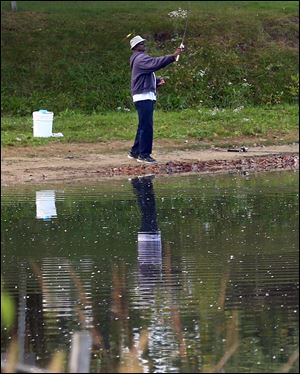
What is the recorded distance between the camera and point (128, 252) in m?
10.5

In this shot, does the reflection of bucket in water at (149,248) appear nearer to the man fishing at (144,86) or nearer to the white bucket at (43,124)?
the man fishing at (144,86)

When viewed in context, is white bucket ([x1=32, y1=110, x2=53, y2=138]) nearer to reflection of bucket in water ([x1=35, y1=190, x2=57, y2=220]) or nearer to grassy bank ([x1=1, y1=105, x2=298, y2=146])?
grassy bank ([x1=1, y1=105, x2=298, y2=146])

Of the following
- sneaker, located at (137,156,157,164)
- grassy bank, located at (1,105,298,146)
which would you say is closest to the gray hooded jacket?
sneaker, located at (137,156,157,164)

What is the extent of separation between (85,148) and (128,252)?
7708mm

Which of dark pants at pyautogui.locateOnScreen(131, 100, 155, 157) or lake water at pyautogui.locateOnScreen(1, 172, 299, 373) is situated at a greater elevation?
dark pants at pyautogui.locateOnScreen(131, 100, 155, 157)

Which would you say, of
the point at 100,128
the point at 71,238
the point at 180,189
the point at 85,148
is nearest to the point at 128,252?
the point at 71,238

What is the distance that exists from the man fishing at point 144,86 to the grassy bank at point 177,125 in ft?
7.97

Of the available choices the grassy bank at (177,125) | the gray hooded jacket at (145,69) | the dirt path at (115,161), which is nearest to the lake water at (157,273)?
the dirt path at (115,161)

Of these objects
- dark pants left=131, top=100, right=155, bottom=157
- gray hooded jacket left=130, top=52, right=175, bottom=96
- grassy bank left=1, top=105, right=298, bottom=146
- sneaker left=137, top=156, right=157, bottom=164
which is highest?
gray hooded jacket left=130, top=52, right=175, bottom=96

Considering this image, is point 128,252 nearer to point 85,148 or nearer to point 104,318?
point 104,318

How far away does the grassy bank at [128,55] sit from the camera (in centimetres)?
2392

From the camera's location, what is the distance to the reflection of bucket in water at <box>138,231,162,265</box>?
1011 centimetres

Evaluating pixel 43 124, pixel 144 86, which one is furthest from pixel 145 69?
pixel 43 124

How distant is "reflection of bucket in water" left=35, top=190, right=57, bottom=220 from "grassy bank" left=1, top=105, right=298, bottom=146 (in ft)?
13.2
